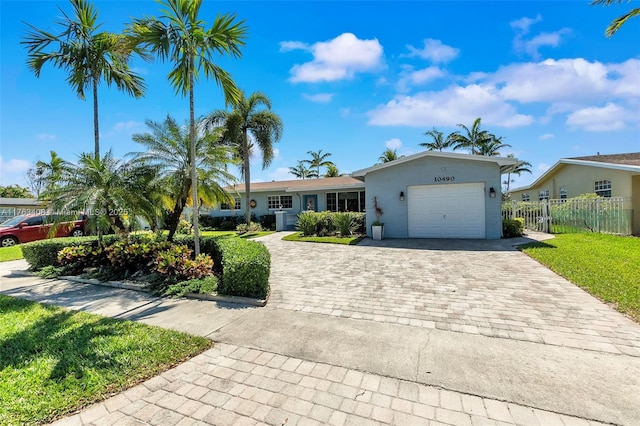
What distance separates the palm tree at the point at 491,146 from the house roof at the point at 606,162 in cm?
600

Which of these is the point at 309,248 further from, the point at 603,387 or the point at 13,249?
the point at 13,249

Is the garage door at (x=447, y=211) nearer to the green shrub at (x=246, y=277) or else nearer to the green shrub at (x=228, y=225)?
the green shrub at (x=246, y=277)

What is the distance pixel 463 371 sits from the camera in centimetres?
292

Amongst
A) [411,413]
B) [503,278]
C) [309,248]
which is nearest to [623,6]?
[503,278]

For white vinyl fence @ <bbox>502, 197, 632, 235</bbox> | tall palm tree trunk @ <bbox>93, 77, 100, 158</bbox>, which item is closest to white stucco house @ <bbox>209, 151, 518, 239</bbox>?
white vinyl fence @ <bbox>502, 197, 632, 235</bbox>

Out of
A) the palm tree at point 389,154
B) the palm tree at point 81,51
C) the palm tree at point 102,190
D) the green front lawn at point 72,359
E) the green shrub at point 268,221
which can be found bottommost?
the green front lawn at point 72,359

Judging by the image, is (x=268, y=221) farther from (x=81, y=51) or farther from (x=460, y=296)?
(x=460, y=296)

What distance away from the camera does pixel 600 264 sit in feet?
22.6

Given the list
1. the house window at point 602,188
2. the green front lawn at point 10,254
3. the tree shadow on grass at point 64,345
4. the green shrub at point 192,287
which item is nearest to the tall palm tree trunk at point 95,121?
the green front lawn at point 10,254

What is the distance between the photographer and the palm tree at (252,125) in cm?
1691

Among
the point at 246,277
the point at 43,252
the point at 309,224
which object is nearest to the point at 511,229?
the point at 309,224

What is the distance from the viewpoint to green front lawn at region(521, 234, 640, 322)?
4832 mm

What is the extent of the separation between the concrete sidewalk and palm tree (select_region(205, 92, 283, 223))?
14737 mm

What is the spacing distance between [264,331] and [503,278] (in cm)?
550
